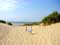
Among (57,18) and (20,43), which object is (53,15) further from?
(20,43)

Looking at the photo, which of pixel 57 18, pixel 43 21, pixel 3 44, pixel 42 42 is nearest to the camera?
pixel 3 44

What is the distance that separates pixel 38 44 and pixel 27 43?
384 millimetres

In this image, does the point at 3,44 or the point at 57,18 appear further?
the point at 57,18

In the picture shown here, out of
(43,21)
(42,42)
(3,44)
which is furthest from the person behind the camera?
(43,21)

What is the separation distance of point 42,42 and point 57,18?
7.89 m

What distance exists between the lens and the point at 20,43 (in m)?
5.06

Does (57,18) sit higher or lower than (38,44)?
higher

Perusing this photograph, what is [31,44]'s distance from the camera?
5.01m

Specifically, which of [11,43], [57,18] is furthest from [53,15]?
[11,43]

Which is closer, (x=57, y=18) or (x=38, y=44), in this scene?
(x=38, y=44)

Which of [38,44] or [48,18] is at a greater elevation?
[48,18]

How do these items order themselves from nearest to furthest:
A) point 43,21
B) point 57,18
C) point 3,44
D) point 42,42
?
1. point 3,44
2. point 42,42
3. point 57,18
4. point 43,21

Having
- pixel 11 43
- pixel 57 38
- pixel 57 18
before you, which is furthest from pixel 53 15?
pixel 11 43

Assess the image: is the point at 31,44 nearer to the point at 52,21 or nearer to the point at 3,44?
the point at 3,44
